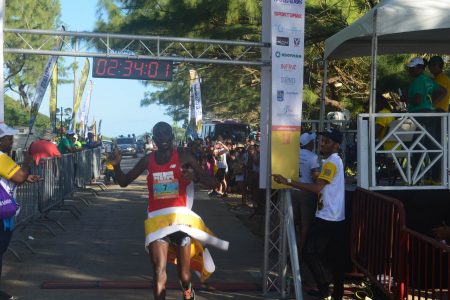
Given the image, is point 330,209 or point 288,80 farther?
point 288,80

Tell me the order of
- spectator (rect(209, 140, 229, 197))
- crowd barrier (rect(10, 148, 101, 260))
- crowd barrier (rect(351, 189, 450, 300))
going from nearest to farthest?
crowd barrier (rect(351, 189, 450, 300)) < crowd barrier (rect(10, 148, 101, 260)) < spectator (rect(209, 140, 229, 197))

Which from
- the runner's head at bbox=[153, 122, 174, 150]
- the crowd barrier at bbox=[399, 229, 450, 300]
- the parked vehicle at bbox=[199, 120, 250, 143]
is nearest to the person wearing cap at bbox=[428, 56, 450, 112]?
the crowd barrier at bbox=[399, 229, 450, 300]

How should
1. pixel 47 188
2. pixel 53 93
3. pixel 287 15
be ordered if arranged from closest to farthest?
pixel 287 15 → pixel 47 188 → pixel 53 93

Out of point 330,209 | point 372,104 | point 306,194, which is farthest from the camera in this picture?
point 306,194

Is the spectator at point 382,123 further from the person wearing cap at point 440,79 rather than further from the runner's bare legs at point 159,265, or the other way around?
the runner's bare legs at point 159,265

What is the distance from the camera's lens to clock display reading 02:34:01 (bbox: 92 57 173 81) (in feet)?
29.5

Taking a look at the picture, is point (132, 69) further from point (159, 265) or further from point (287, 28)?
point (159, 265)

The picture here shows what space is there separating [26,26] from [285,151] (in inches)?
1717

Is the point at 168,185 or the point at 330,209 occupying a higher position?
the point at 168,185

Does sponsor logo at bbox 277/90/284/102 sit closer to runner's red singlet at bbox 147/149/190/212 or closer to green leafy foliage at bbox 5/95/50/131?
runner's red singlet at bbox 147/149/190/212

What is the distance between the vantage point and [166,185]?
631cm

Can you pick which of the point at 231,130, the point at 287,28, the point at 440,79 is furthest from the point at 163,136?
the point at 231,130

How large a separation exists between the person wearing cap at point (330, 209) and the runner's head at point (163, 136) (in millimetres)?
1521

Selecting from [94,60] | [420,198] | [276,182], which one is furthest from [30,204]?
[420,198]
